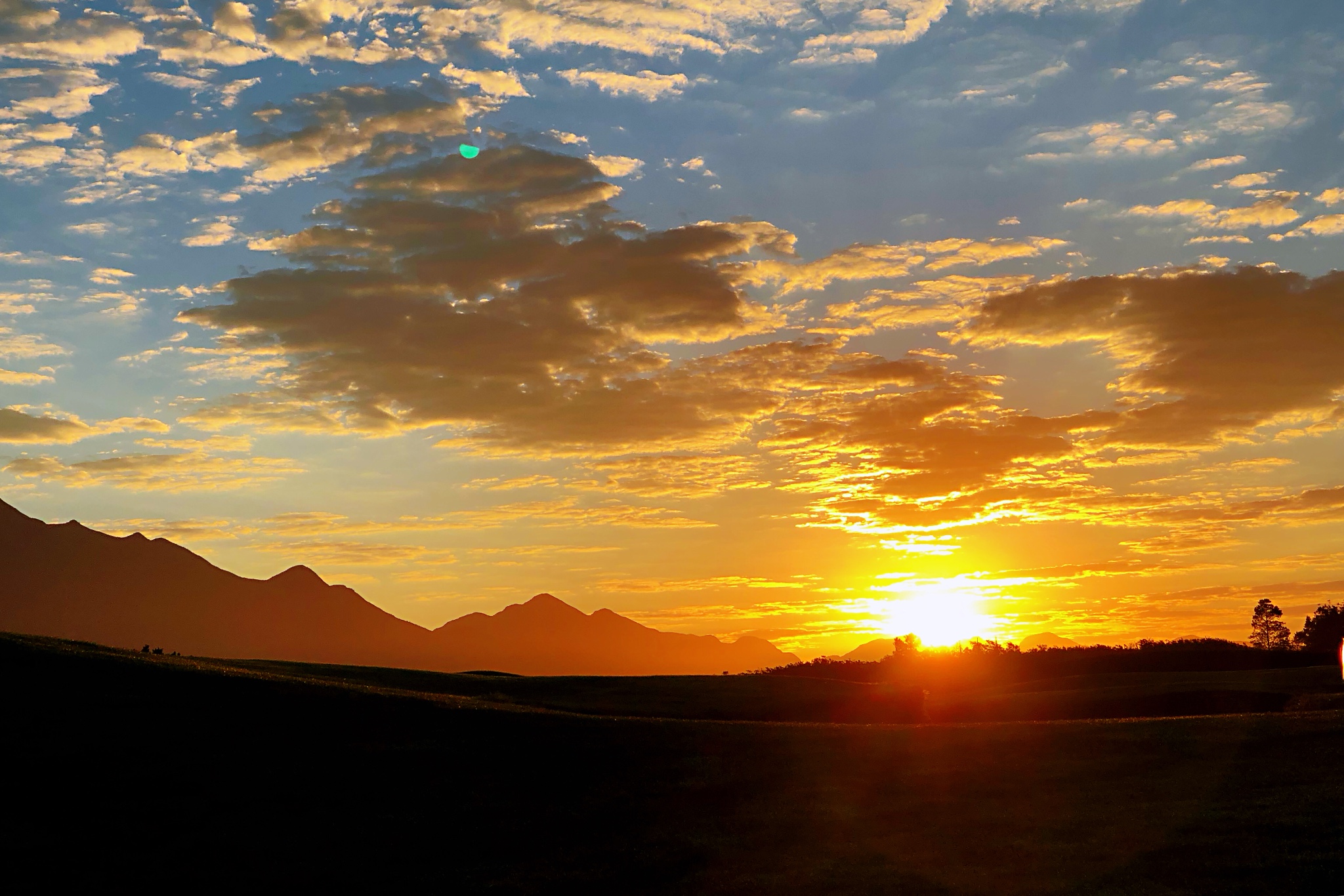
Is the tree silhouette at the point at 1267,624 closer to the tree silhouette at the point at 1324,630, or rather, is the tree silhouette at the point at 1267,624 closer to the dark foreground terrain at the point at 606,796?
the tree silhouette at the point at 1324,630

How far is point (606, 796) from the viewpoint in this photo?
36000 mm

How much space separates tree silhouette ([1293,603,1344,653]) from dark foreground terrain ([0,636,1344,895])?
10528 centimetres

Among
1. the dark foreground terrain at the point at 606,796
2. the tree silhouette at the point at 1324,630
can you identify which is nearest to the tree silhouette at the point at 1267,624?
the tree silhouette at the point at 1324,630

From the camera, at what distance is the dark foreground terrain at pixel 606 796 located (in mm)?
28078

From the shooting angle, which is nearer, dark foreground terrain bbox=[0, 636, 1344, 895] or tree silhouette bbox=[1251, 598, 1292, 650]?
dark foreground terrain bbox=[0, 636, 1344, 895]

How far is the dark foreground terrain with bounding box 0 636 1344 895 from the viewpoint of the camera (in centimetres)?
2808

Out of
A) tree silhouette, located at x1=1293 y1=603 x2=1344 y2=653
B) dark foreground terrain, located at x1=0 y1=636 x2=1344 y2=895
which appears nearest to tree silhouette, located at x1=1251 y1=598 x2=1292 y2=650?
tree silhouette, located at x1=1293 y1=603 x2=1344 y2=653

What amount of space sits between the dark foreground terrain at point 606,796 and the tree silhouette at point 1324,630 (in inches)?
4145

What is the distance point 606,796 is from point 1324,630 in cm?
13362

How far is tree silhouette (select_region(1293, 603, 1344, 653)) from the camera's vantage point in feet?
428

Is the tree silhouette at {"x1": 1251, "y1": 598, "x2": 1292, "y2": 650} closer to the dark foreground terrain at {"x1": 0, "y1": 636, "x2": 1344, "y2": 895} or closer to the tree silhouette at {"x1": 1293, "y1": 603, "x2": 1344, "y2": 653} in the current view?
the tree silhouette at {"x1": 1293, "y1": 603, "x2": 1344, "y2": 653}

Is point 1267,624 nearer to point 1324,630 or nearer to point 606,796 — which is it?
point 1324,630

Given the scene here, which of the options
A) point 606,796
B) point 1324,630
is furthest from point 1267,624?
point 606,796

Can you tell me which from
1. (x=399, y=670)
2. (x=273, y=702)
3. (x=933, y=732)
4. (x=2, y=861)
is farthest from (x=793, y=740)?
(x=399, y=670)
